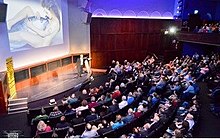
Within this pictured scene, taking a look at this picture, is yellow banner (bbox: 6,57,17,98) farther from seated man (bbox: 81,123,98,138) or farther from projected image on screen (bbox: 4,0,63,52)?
seated man (bbox: 81,123,98,138)

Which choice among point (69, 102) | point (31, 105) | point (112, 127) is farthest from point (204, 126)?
point (31, 105)

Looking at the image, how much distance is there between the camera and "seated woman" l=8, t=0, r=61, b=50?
11539mm

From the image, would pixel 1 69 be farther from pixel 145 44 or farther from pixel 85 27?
pixel 145 44

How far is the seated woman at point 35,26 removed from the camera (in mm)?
11539

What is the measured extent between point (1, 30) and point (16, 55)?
1.57 meters

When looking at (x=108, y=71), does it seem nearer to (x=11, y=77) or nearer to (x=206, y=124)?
(x=11, y=77)

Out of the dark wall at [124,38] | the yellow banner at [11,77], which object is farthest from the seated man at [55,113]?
the dark wall at [124,38]

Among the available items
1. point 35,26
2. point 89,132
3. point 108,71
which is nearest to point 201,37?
point 108,71

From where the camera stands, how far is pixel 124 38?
17.4 meters

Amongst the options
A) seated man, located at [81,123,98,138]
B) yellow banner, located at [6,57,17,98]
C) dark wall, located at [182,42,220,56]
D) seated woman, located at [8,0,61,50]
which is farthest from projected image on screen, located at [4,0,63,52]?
dark wall, located at [182,42,220,56]

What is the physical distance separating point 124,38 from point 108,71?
3206 millimetres

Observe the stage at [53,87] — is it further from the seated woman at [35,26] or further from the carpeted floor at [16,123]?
the seated woman at [35,26]

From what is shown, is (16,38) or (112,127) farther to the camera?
(16,38)

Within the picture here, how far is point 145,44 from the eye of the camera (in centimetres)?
1795
